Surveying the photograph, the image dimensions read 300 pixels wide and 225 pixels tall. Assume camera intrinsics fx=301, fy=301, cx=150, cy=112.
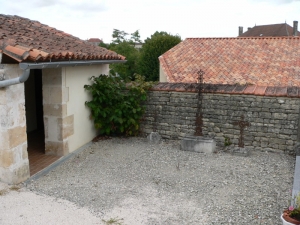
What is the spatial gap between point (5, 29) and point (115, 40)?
37311mm

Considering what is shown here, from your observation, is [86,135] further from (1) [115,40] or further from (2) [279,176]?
(1) [115,40]

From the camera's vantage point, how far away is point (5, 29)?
6.21 m

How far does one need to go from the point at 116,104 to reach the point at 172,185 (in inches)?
132

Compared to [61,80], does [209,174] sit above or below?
below

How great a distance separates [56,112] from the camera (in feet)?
22.2

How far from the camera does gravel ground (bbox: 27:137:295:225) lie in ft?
14.6

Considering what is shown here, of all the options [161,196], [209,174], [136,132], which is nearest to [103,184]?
[161,196]

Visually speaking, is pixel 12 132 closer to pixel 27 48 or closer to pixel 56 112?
pixel 27 48

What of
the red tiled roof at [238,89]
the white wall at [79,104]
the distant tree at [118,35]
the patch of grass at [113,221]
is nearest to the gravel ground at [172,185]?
the patch of grass at [113,221]

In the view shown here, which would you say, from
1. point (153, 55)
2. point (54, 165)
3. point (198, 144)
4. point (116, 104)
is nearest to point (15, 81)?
point (54, 165)

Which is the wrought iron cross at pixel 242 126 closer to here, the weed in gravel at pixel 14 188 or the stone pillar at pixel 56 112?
the stone pillar at pixel 56 112

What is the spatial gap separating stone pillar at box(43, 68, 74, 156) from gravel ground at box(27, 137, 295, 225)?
0.55m

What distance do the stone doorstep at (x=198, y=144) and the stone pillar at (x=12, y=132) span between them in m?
3.77

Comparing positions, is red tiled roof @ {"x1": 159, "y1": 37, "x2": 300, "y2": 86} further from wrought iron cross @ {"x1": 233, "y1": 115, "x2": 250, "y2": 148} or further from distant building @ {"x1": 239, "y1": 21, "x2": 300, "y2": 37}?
distant building @ {"x1": 239, "y1": 21, "x2": 300, "y2": 37}
